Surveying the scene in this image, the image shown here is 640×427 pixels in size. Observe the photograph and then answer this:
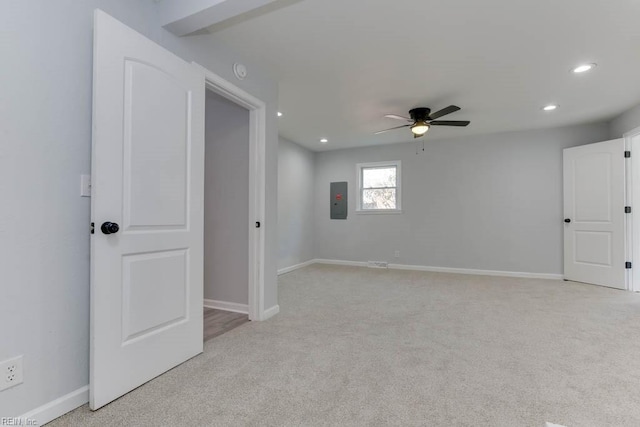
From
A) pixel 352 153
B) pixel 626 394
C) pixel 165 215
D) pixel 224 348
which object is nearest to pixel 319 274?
pixel 352 153

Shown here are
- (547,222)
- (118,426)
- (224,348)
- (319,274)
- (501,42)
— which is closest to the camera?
(118,426)

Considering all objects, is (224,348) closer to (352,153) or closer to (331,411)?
(331,411)

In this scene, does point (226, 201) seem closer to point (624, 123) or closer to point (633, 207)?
point (633, 207)

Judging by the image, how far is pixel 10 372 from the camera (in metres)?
1.32

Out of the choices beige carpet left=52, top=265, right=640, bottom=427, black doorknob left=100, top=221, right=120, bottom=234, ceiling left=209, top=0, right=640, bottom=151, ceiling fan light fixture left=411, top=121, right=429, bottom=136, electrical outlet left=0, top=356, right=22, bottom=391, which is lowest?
A: beige carpet left=52, top=265, right=640, bottom=427

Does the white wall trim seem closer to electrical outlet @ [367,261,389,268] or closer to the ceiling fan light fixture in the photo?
electrical outlet @ [367,261,389,268]

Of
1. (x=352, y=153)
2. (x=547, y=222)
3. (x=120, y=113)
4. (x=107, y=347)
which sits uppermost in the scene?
(x=352, y=153)

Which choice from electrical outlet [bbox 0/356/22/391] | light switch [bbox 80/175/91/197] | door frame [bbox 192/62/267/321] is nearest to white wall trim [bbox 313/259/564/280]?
door frame [bbox 192/62/267/321]

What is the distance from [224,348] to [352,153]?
16.1 feet

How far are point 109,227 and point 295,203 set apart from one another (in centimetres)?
437

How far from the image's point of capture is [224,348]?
7.47ft

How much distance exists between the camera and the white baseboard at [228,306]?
3163 millimetres

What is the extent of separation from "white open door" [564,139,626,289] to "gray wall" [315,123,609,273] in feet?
0.61

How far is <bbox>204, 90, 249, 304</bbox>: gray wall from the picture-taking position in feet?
10.4
